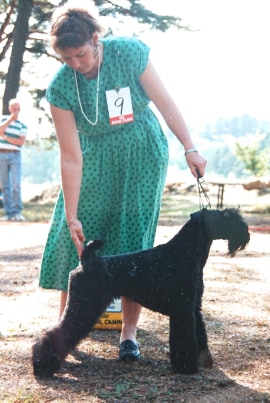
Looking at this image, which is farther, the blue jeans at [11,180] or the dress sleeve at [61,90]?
the blue jeans at [11,180]

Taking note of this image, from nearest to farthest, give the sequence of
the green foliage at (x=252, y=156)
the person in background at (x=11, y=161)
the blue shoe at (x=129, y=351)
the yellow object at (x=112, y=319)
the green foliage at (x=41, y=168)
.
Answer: the blue shoe at (x=129, y=351) < the yellow object at (x=112, y=319) < the person in background at (x=11, y=161) < the green foliage at (x=252, y=156) < the green foliage at (x=41, y=168)

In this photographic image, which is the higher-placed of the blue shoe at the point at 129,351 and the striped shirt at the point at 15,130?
the striped shirt at the point at 15,130

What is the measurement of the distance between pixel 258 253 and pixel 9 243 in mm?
2825

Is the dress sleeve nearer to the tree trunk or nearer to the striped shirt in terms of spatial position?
the striped shirt

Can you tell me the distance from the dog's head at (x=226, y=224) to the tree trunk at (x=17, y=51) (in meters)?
10.8

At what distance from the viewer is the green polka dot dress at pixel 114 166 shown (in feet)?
8.63

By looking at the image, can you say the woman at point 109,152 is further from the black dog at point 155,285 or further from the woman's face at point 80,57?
the black dog at point 155,285

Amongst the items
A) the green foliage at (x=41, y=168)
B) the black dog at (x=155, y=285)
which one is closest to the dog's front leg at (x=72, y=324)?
the black dog at (x=155, y=285)

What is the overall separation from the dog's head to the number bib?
562mm

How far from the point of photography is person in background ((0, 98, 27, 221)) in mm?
8875

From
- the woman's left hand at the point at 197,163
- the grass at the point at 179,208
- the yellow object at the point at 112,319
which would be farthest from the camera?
the grass at the point at 179,208

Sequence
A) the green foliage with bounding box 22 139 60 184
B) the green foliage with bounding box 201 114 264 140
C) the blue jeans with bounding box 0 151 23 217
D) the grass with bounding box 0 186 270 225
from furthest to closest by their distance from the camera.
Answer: the green foliage with bounding box 201 114 264 140
the green foliage with bounding box 22 139 60 184
the grass with bounding box 0 186 270 225
the blue jeans with bounding box 0 151 23 217

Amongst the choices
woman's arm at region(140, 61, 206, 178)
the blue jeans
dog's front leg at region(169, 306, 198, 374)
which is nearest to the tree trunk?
the blue jeans

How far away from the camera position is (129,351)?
2.72 meters
